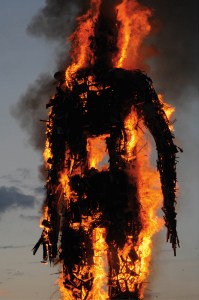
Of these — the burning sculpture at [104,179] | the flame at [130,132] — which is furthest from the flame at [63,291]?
the flame at [130,132]

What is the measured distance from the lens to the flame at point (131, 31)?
28.2 meters

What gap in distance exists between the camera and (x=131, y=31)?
2884 cm

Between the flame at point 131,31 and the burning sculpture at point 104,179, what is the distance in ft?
2.39

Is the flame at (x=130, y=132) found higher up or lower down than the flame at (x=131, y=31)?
lower down

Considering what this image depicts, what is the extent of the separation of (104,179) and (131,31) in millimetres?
7471

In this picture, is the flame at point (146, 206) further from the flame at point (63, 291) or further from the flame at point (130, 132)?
the flame at point (63, 291)

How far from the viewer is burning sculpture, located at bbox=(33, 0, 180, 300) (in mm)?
25219

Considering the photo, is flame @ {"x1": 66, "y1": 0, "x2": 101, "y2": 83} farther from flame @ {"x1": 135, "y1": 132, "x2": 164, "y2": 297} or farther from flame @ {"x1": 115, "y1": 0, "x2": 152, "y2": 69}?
flame @ {"x1": 135, "y1": 132, "x2": 164, "y2": 297}

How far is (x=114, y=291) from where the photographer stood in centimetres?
2489

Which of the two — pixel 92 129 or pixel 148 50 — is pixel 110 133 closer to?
pixel 92 129

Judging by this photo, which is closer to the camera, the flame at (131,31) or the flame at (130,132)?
the flame at (130,132)

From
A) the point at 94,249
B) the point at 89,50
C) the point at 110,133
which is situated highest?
the point at 89,50

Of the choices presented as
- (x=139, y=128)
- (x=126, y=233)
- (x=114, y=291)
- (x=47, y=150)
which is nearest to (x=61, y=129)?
(x=47, y=150)

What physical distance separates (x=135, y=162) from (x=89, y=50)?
564 cm
